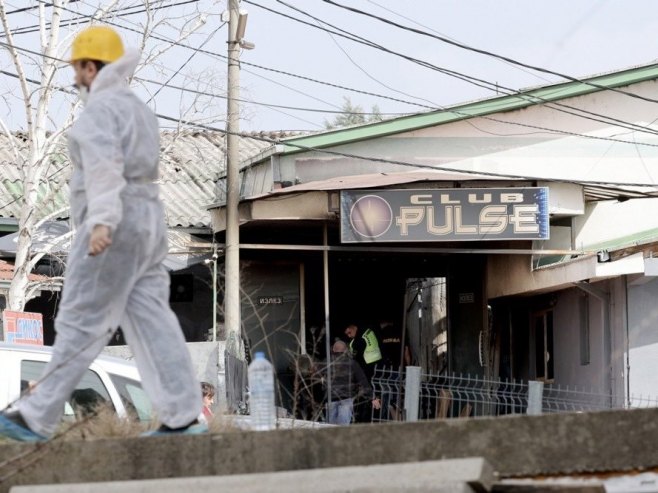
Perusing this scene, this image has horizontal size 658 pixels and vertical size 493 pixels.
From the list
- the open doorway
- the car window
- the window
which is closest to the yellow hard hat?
the car window

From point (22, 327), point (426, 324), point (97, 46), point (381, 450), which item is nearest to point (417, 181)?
point (22, 327)

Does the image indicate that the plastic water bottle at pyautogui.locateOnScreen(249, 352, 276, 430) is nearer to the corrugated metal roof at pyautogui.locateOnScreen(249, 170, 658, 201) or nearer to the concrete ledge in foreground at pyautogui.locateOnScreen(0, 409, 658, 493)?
the concrete ledge in foreground at pyautogui.locateOnScreen(0, 409, 658, 493)

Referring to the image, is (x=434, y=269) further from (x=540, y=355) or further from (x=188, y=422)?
(x=188, y=422)

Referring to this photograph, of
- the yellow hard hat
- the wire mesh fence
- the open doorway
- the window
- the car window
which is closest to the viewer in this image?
the yellow hard hat

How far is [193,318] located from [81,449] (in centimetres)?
1900

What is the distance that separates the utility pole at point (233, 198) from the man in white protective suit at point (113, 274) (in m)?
12.2

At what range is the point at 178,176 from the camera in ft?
88.1

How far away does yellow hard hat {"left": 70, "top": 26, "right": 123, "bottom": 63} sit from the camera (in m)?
6.42

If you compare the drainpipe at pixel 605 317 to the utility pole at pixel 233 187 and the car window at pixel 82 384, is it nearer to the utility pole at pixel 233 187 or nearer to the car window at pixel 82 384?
the utility pole at pixel 233 187

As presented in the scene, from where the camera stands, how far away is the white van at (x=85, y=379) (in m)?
9.73

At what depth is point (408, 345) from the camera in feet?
88.8

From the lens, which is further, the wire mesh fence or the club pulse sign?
the club pulse sign

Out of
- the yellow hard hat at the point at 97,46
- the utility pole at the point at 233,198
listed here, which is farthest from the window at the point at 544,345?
the yellow hard hat at the point at 97,46

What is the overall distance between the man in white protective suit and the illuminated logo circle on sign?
13283 mm
